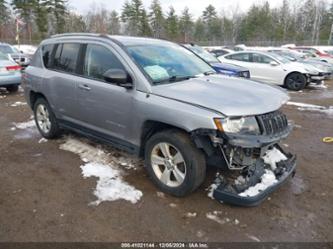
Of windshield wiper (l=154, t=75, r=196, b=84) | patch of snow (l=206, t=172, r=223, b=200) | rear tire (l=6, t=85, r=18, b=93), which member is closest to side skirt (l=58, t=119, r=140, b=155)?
windshield wiper (l=154, t=75, r=196, b=84)

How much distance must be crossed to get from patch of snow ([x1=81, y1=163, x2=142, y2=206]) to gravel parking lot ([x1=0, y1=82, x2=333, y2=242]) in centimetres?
8

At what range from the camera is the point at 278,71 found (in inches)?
476

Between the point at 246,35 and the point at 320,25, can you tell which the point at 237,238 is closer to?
the point at 246,35

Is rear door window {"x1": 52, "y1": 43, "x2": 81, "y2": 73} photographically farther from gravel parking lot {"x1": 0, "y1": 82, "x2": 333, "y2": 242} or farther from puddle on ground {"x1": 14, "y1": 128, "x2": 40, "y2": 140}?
puddle on ground {"x1": 14, "y1": 128, "x2": 40, "y2": 140}

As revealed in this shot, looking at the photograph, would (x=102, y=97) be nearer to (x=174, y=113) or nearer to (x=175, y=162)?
(x=174, y=113)

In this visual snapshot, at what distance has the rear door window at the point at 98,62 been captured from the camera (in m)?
3.92

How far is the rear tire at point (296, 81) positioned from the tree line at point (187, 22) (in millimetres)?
45738

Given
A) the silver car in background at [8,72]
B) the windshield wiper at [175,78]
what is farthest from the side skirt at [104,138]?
the silver car in background at [8,72]

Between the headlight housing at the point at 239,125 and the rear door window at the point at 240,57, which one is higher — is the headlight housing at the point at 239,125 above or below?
below

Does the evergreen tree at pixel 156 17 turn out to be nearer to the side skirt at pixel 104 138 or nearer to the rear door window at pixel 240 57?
the rear door window at pixel 240 57

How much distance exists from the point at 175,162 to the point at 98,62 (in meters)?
1.86

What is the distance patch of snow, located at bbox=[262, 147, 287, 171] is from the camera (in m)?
3.57

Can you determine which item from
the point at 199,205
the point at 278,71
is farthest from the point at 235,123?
the point at 278,71

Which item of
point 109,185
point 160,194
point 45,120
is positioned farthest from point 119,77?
point 45,120
